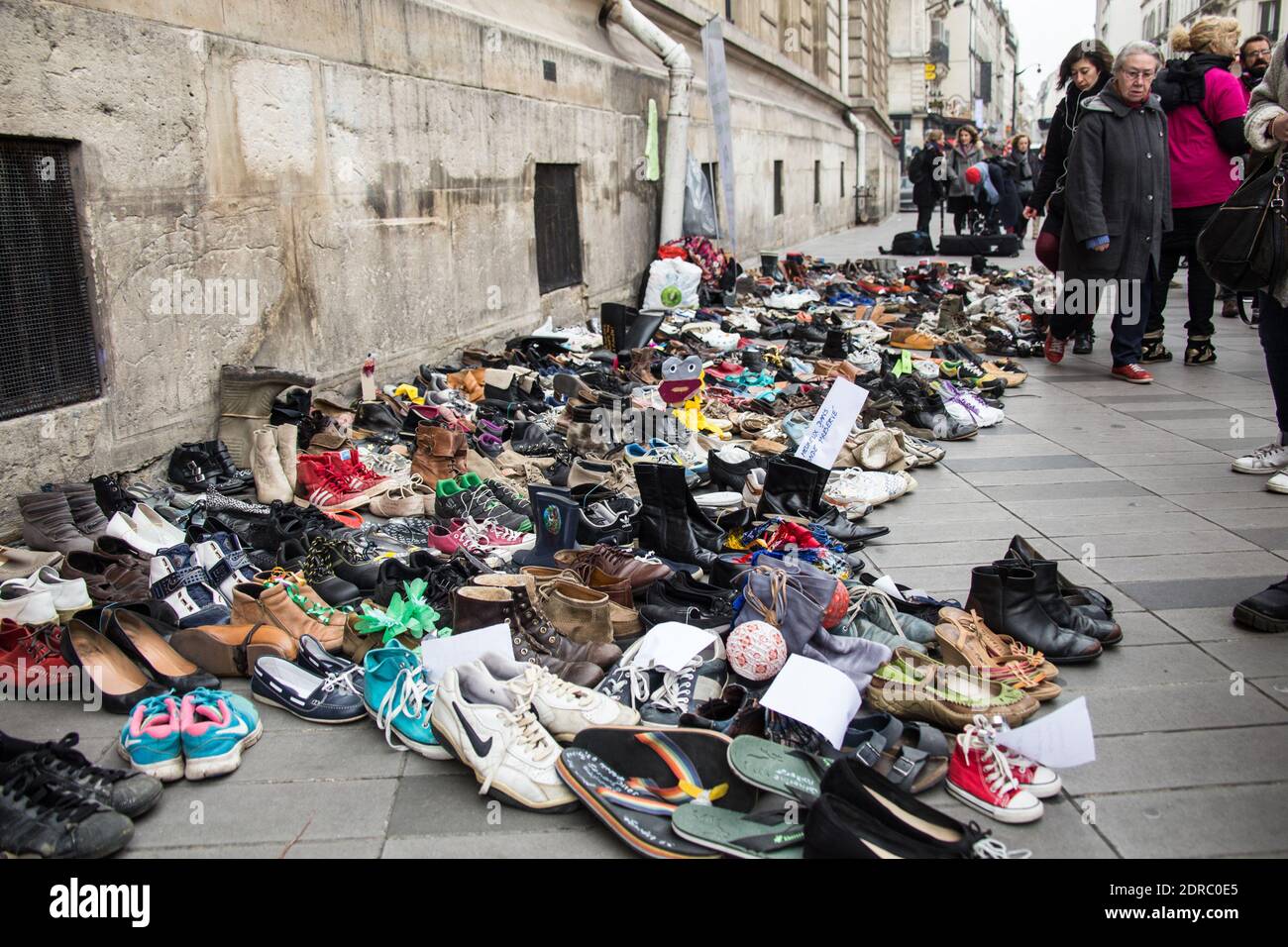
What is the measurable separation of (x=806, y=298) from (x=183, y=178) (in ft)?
25.7

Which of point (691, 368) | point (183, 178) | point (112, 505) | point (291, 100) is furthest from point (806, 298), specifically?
point (112, 505)

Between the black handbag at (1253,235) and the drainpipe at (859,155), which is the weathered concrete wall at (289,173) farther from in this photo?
the drainpipe at (859,155)

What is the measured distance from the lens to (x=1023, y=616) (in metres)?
3.38

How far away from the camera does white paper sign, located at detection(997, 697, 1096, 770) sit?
8.53ft

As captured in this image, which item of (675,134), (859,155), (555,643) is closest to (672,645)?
(555,643)

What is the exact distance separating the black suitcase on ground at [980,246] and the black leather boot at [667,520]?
13952 mm

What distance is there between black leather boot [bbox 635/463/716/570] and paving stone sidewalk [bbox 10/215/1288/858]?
83 cm

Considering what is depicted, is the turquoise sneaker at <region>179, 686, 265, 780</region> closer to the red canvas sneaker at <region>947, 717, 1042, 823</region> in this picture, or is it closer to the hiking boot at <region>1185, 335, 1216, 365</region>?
the red canvas sneaker at <region>947, 717, 1042, 823</region>

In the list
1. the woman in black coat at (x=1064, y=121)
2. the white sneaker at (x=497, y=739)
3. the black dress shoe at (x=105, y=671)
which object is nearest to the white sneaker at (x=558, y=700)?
the white sneaker at (x=497, y=739)

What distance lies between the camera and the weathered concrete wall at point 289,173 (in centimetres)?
452

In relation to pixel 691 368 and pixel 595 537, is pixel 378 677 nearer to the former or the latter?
pixel 595 537

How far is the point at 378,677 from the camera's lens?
3.02 metres

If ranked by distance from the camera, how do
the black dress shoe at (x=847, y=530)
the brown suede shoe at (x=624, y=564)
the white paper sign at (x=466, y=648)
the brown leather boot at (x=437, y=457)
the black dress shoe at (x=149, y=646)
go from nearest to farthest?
the white paper sign at (x=466, y=648), the black dress shoe at (x=149, y=646), the brown suede shoe at (x=624, y=564), the black dress shoe at (x=847, y=530), the brown leather boot at (x=437, y=457)
